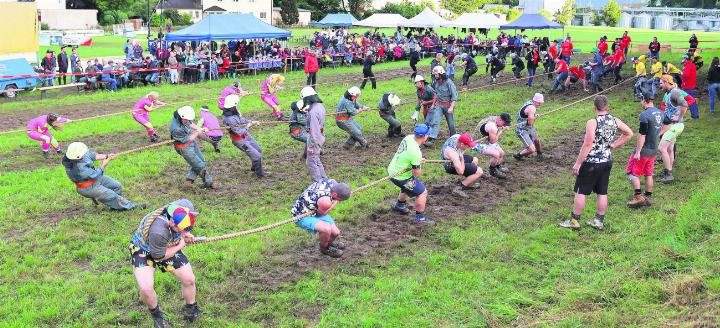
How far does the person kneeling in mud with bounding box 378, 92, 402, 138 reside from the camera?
1512cm

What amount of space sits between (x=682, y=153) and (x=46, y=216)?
12.6 m

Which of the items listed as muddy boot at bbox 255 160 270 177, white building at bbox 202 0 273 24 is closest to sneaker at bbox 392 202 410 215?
muddy boot at bbox 255 160 270 177

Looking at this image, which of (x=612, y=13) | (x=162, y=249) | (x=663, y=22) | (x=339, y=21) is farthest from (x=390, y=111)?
(x=663, y=22)

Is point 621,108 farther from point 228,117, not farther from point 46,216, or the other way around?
point 46,216

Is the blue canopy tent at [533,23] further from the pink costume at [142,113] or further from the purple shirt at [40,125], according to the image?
the purple shirt at [40,125]

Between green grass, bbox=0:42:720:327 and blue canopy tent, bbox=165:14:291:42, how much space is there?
13767 millimetres

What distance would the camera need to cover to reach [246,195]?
37.0ft

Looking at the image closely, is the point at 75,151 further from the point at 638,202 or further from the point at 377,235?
the point at 638,202

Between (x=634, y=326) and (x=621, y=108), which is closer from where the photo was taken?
(x=634, y=326)

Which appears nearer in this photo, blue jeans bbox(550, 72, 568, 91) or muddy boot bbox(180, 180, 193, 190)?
Answer: muddy boot bbox(180, 180, 193, 190)

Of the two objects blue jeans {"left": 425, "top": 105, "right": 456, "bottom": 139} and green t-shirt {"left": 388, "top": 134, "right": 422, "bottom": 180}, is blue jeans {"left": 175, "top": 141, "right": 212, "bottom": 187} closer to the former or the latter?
green t-shirt {"left": 388, "top": 134, "right": 422, "bottom": 180}

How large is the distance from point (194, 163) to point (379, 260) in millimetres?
4717

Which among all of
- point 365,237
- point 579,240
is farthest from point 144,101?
point 579,240

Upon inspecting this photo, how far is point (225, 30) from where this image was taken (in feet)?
87.2
